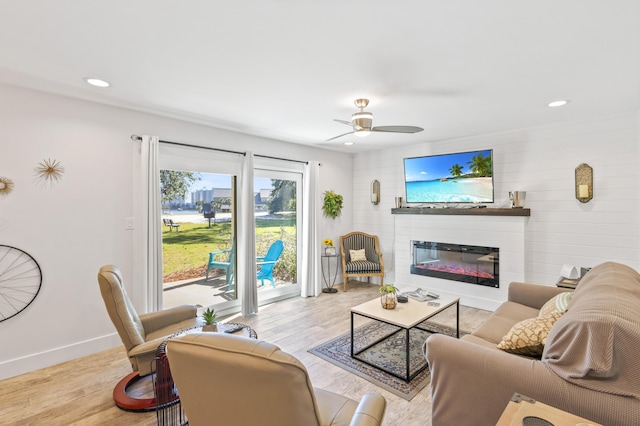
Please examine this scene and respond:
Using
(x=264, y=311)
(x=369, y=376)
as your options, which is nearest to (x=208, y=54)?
(x=369, y=376)

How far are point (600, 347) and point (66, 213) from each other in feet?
13.4

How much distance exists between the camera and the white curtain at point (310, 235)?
204 inches

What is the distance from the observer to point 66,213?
118 inches

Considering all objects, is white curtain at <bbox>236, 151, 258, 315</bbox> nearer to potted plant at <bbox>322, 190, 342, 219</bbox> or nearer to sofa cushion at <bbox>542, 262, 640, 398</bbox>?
potted plant at <bbox>322, 190, 342, 219</bbox>

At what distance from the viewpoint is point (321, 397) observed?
1.73m

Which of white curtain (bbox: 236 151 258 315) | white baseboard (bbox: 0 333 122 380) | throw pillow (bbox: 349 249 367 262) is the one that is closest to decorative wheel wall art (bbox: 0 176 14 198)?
white baseboard (bbox: 0 333 122 380)

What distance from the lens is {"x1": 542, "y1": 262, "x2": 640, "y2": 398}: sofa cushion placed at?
1.34m

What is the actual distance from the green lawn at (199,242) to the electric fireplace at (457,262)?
241cm

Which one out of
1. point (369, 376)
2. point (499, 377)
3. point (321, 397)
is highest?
point (499, 377)

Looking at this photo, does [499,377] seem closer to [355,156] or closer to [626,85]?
[626,85]

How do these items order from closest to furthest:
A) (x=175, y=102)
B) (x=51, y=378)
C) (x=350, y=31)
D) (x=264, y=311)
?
(x=350, y=31) < (x=51, y=378) < (x=175, y=102) < (x=264, y=311)

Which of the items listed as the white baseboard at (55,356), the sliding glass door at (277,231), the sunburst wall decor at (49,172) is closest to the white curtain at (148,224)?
the white baseboard at (55,356)

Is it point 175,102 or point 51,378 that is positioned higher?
point 175,102

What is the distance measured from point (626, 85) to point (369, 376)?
3477 millimetres
